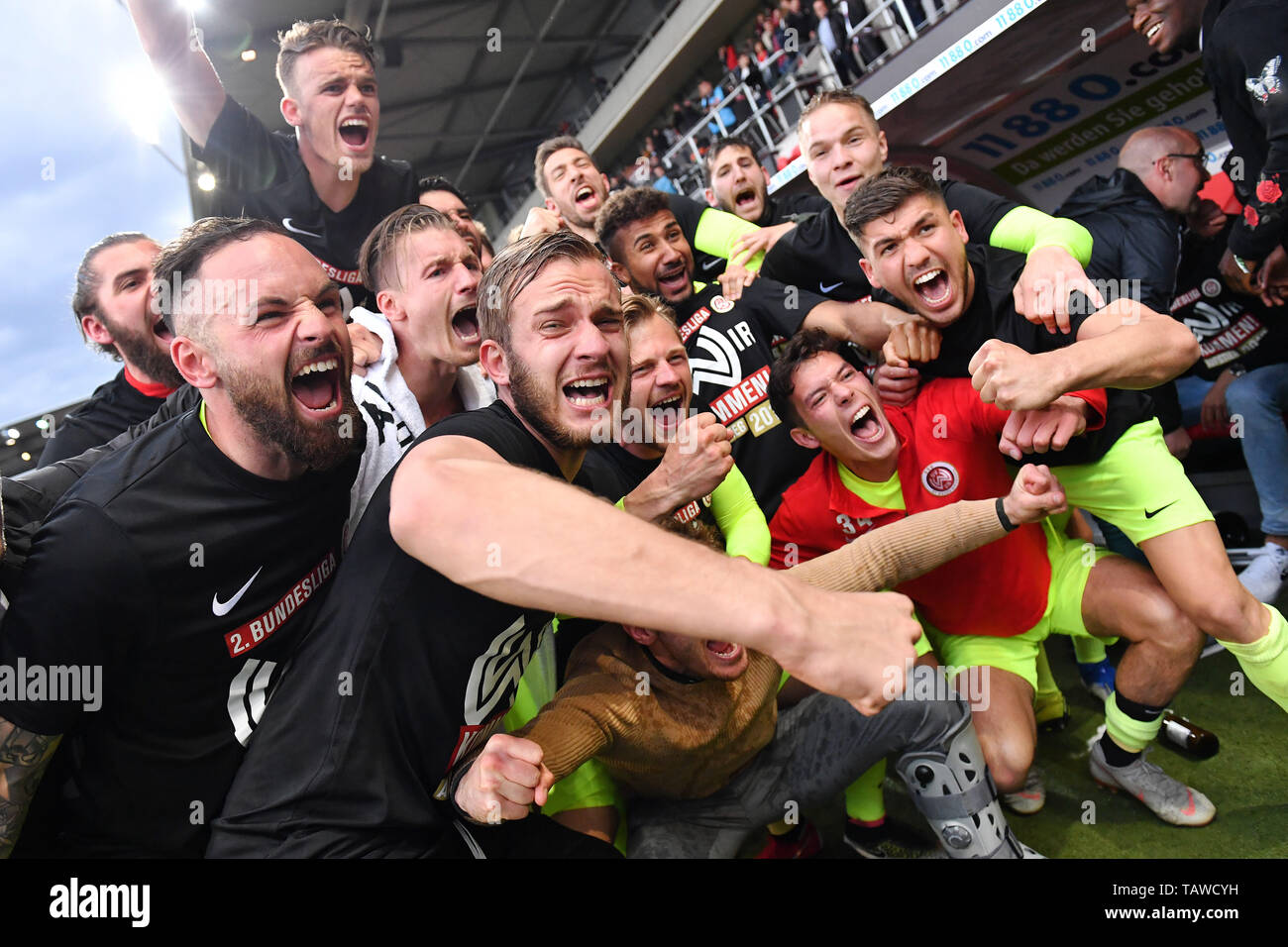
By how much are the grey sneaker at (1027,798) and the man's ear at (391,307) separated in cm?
271

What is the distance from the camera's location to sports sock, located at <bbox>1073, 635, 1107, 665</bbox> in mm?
3323

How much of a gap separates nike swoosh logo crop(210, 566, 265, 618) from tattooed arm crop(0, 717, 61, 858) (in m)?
0.38

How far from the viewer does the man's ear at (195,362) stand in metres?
1.76

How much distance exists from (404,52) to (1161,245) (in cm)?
1802

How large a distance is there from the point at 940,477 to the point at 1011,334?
21.9 inches

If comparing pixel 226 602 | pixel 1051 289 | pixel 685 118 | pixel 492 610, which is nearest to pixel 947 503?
pixel 1051 289

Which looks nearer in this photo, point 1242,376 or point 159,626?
point 159,626

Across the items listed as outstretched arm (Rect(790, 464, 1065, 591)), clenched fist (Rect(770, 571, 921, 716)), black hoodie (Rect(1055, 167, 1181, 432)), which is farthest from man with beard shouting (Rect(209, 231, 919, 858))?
black hoodie (Rect(1055, 167, 1181, 432))

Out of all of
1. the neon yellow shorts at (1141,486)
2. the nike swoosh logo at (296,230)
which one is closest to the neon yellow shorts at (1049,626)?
the neon yellow shorts at (1141,486)

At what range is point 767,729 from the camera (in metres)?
2.35

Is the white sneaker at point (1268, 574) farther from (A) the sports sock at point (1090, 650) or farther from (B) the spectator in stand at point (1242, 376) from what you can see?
(A) the sports sock at point (1090, 650)

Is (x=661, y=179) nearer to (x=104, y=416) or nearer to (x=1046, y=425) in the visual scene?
(x=104, y=416)

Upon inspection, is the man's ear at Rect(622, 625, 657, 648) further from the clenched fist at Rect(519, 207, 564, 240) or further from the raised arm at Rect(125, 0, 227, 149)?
the raised arm at Rect(125, 0, 227, 149)
